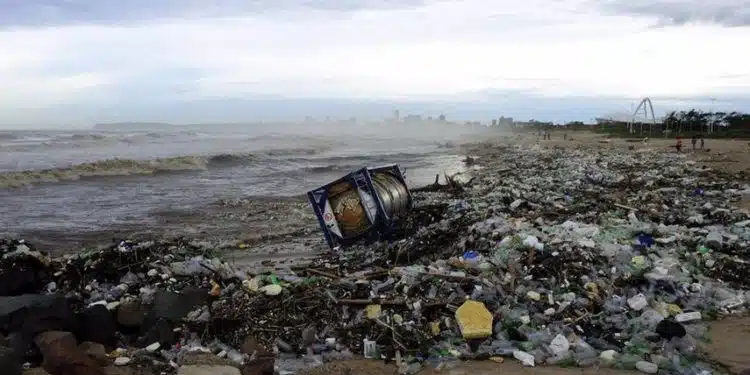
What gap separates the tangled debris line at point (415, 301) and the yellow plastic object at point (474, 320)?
1 centimetres

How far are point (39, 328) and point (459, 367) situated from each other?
11.2 feet

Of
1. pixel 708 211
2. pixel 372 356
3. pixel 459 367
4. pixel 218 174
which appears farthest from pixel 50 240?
pixel 218 174

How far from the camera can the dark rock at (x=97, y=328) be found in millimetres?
4906

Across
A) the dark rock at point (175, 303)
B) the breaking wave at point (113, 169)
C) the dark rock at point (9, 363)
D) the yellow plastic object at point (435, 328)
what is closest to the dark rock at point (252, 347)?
the dark rock at point (175, 303)

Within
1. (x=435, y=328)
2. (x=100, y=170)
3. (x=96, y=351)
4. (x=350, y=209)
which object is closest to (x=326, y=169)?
(x=100, y=170)

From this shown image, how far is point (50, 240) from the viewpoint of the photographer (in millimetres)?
10617

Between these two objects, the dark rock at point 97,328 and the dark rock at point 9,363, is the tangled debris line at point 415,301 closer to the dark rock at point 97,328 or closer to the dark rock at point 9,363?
the dark rock at point 97,328

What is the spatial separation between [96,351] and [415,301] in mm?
2726

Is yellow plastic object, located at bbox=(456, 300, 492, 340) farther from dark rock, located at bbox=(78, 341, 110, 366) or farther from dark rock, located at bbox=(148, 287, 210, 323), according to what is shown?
dark rock, located at bbox=(78, 341, 110, 366)

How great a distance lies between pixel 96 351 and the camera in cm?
460

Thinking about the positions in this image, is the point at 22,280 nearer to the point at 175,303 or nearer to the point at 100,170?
the point at 175,303

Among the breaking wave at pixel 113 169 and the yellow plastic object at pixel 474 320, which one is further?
the breaking wave at pixel 113 169

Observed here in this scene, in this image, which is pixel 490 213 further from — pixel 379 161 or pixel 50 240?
pixel 379 161

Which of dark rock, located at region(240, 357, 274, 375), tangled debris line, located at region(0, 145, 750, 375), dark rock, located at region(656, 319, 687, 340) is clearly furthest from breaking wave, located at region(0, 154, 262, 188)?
dark rock, located at region(656, 319, 687, 340)
